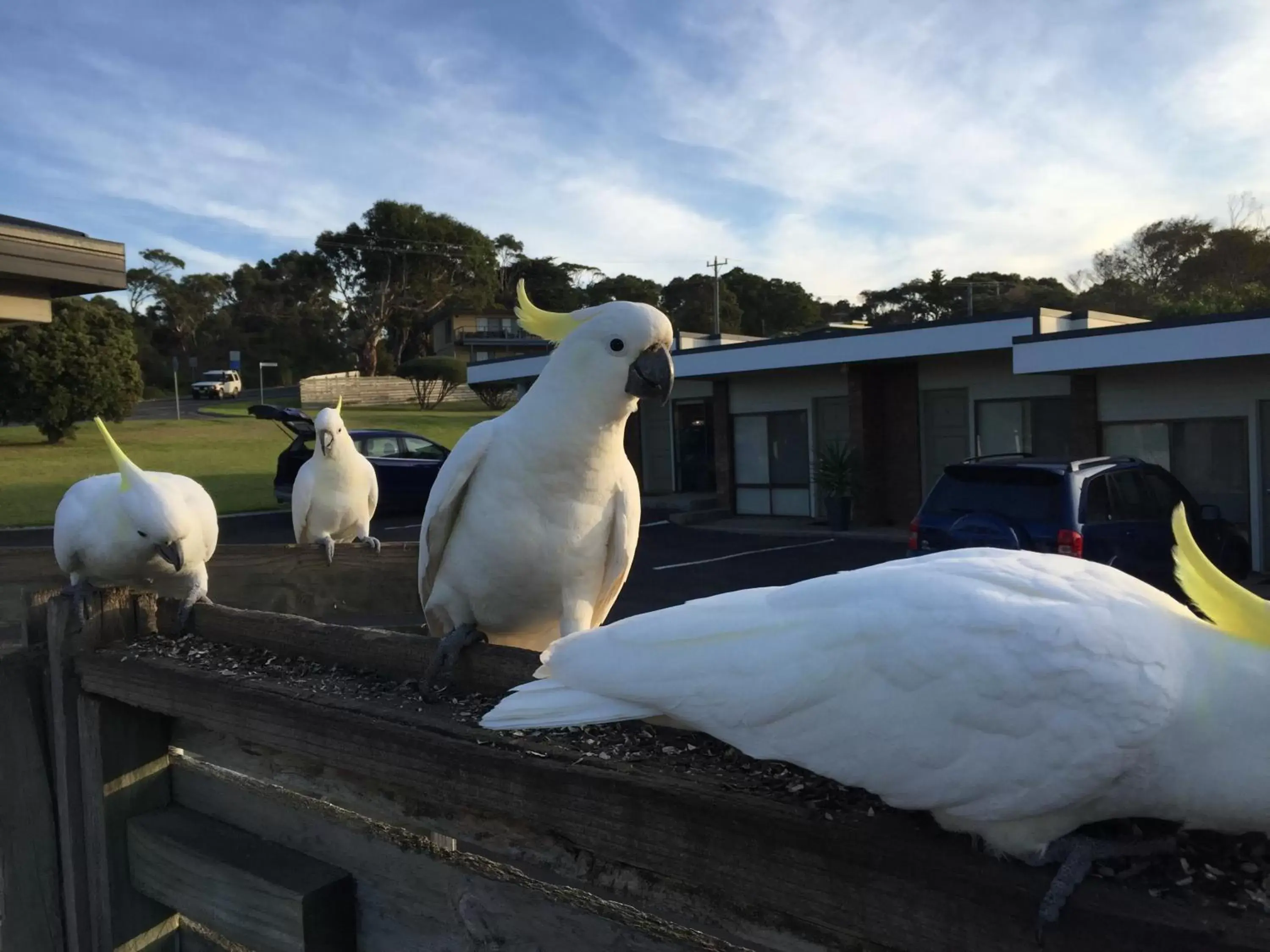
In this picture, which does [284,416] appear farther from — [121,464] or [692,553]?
[692,553]

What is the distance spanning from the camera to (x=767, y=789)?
1.06m

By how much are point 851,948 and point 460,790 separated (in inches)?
20.3

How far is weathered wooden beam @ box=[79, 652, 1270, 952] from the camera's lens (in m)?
0.79

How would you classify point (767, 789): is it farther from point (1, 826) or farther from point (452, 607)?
point (1, 826)

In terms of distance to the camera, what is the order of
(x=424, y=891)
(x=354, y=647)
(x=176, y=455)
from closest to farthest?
(x=424, y=891)
(x=354, y=647)
(x=176, y=455)

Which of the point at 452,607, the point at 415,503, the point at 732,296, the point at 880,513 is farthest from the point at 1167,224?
the point at 452,607

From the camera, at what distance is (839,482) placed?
459 inches

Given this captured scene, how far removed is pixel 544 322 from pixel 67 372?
19.3m

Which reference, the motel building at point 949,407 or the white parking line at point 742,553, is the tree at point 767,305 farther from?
the white parking line at point 742,553

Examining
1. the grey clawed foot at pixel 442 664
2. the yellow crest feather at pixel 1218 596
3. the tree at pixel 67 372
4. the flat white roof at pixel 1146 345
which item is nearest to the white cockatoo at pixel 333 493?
the grey clawed foot at pixel 442 664

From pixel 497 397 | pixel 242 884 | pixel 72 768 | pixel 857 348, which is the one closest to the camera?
pixel 242 884

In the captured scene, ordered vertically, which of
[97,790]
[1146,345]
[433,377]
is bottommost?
[97,790]

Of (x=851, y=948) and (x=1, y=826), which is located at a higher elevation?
(x=851, y=948)

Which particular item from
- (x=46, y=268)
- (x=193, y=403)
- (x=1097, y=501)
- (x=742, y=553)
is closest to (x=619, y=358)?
(x=46, y=268)
